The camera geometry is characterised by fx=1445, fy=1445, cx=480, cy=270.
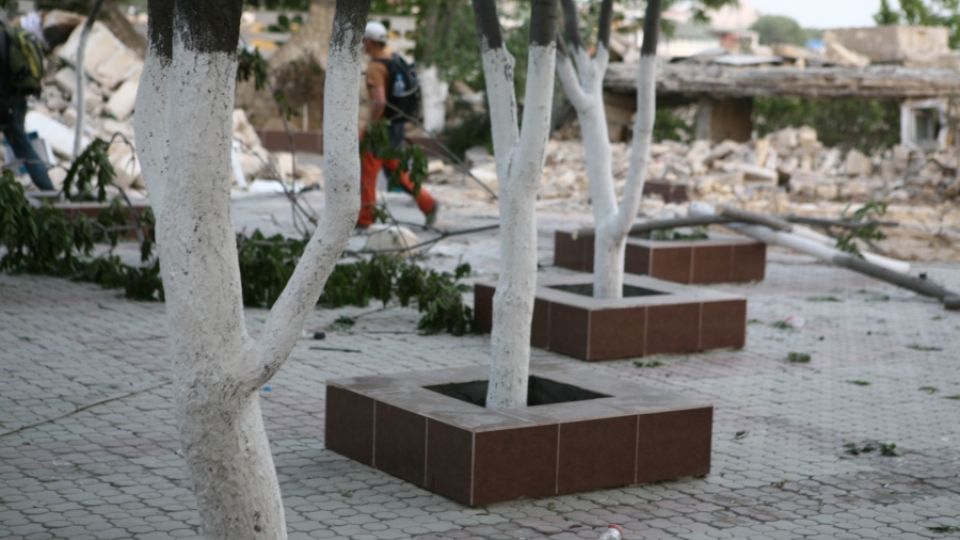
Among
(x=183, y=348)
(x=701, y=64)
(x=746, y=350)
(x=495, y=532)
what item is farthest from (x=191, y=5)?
(x=701, y=64)

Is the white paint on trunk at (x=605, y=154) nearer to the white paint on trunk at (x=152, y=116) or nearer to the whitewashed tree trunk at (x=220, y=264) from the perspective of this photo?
the white paint on trunk at (x=152, y=116)

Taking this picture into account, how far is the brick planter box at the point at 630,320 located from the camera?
845 cm

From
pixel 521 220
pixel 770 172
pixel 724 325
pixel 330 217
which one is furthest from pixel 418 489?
pixel 770 172

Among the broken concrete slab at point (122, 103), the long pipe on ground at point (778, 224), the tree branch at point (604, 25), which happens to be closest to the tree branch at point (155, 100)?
the tree branch at point (604, 25)

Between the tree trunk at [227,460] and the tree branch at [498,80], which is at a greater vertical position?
the tree branch at [498,80]

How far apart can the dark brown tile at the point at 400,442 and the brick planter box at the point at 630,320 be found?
2.85m

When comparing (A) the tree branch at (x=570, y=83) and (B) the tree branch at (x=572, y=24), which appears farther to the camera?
(B) the tree branch at (x=572, y=24)

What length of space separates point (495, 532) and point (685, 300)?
13.7 ft

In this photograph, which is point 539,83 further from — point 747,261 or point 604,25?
point 747,261

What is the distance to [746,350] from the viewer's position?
909 centimetres

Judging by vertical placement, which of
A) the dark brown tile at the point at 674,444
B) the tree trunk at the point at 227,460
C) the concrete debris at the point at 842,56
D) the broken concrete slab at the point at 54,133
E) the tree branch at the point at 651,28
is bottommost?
the dark brown tile at the point at 674,444

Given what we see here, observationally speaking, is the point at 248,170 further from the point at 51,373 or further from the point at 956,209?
the point at 51,373

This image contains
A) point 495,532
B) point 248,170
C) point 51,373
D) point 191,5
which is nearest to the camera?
point 191,5

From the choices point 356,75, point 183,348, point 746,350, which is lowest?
point 746,350
